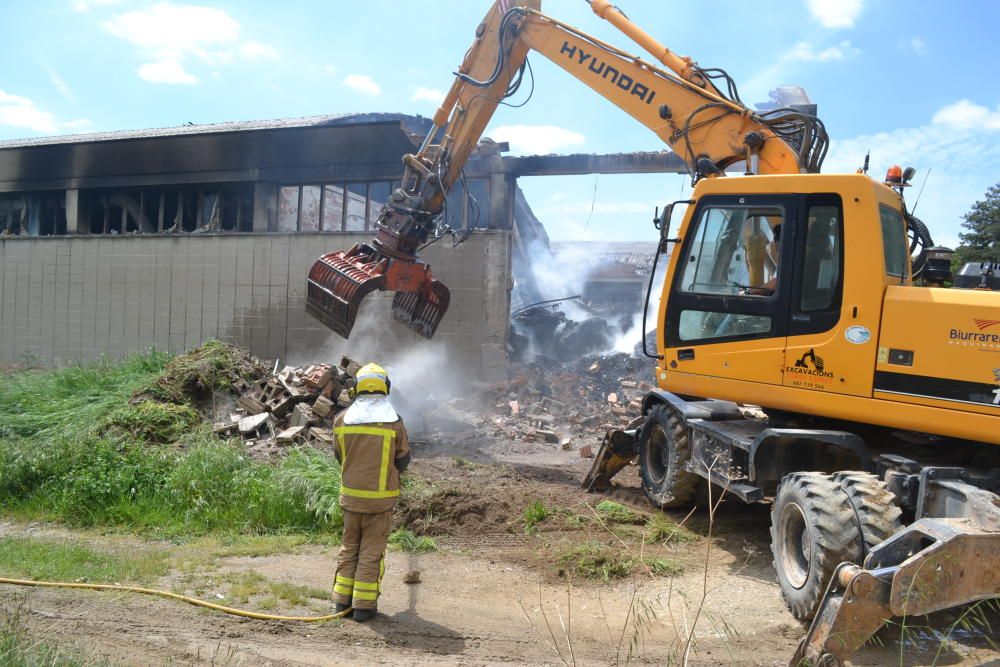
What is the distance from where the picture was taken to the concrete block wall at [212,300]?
12805mm

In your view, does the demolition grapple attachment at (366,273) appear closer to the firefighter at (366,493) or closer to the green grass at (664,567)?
the firefighter at (366,493)

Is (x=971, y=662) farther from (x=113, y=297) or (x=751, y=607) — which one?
(x=113, y=297)

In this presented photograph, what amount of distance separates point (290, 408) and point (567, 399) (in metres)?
4.93

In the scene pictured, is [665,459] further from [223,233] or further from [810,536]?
[223,233]

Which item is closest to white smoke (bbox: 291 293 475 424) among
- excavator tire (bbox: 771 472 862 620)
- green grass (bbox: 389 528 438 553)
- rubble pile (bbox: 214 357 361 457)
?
rubble pile (bbox: 214 357 361 457)

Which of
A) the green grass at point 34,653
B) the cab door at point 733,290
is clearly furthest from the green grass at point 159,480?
the cab door at point 733,290

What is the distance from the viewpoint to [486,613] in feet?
15.1

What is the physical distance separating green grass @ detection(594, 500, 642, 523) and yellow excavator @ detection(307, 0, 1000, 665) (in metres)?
0.37

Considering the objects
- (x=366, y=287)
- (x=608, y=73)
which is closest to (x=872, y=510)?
(x=608, y=73)

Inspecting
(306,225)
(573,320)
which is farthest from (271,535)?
(573,320)

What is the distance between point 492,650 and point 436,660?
0.32 metres

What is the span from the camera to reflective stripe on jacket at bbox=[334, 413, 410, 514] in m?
4.52

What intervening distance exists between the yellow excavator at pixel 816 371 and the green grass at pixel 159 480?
287 centimetres

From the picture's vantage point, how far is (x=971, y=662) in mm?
3797
